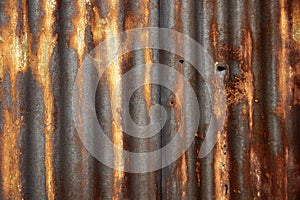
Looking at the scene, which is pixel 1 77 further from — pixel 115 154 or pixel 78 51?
pixel 115 154

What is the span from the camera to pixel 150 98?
1.49m

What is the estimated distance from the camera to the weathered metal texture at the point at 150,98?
1.43 metres

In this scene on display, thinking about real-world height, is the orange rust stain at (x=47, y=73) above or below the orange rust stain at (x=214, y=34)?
below

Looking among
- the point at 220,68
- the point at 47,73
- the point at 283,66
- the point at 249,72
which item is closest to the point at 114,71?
the point at 47,73

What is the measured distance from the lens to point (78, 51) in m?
1.45

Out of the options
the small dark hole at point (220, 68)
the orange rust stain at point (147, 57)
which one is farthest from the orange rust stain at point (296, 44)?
the orange rust stain at point (147, 57)

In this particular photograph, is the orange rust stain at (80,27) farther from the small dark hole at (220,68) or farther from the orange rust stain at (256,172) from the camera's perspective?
the orange rust stain at (256,172)

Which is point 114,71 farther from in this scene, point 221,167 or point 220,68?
point 221,167

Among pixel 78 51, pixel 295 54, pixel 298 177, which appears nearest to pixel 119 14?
pixel 78 51

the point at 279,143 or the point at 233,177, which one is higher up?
the point at 279,143

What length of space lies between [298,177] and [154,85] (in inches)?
26.8

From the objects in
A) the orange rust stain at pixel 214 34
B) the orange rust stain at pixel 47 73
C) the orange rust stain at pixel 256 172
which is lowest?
the orange rust stain at pixel 256 172

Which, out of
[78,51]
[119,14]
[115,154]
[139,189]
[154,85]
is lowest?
[139,189]

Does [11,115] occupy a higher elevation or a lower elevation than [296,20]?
lower
